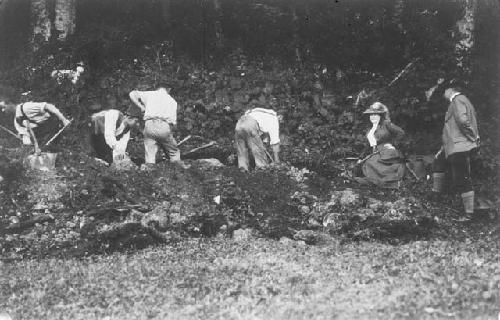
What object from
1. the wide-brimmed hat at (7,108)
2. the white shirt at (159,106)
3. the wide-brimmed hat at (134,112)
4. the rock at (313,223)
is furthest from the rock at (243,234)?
the wide-brimmed hat at (7,108)

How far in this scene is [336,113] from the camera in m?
11.9

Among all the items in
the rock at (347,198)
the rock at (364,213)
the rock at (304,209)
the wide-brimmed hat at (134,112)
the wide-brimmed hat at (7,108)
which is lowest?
the rock at (304,209)

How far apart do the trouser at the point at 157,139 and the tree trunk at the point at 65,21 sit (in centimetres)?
418

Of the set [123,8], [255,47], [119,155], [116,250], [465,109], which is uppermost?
[123,8]

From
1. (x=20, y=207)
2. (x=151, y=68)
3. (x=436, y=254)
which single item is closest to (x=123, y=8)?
(x=151, y=68)

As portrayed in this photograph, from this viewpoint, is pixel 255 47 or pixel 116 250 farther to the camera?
pixel 255 47

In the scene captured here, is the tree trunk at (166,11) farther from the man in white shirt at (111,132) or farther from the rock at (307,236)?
the rock at (307,236)

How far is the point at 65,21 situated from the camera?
12.8 m

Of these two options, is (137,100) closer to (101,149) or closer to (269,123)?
(101,149)

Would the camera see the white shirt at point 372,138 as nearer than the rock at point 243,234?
No

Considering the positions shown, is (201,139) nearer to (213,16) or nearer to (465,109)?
(213,16)

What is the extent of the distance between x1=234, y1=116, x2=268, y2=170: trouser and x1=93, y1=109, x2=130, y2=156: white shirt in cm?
200

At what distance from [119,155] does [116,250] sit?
9.40 ft

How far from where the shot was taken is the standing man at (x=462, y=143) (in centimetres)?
850
